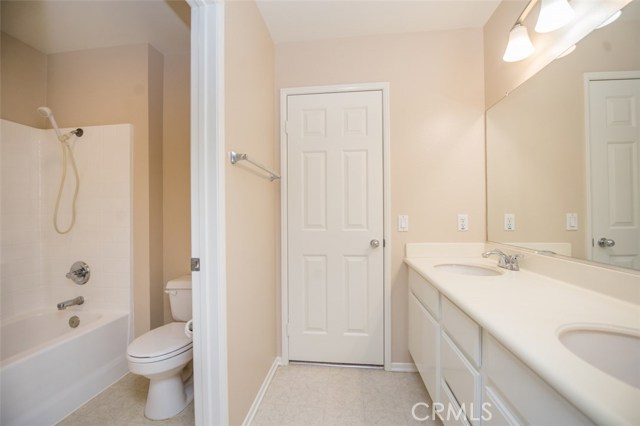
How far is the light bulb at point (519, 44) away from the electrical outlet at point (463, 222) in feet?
3.23

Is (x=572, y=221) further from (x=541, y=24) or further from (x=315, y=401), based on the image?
(x=315, y=401)

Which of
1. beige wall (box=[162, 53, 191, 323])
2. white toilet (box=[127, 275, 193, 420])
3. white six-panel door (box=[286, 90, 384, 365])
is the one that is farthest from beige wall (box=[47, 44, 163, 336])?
white six-panel door (box=[286, 90, 384, 365])

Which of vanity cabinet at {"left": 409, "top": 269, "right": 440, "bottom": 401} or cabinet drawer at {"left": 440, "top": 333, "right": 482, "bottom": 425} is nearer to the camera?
cabinet drawer at {"left": 440, "top": 333, "right": 482, "bottom": 425}

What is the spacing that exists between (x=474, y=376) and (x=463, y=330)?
149mm

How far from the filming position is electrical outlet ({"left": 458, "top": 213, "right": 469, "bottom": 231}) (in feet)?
5.75

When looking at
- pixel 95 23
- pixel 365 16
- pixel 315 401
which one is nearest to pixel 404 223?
pixel 315 401

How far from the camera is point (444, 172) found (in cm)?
177

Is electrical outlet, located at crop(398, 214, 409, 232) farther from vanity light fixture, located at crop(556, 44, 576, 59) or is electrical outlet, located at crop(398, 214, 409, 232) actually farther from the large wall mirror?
vanity light fixture, located at crop(556, 44, 576, 59)

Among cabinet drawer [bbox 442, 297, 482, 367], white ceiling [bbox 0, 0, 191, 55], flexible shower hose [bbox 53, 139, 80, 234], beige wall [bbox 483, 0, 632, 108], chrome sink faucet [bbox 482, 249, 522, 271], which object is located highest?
white ceiling [bbox 0, 0, 191, 55]

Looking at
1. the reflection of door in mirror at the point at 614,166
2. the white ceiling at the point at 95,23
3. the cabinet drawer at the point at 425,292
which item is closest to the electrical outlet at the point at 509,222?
the reflection of door in mirror at the point at 614,166

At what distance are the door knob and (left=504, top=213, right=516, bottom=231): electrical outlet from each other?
1.75ft

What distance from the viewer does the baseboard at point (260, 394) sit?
1308mm

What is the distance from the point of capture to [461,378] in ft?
3.14

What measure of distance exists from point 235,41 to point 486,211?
1.96m
